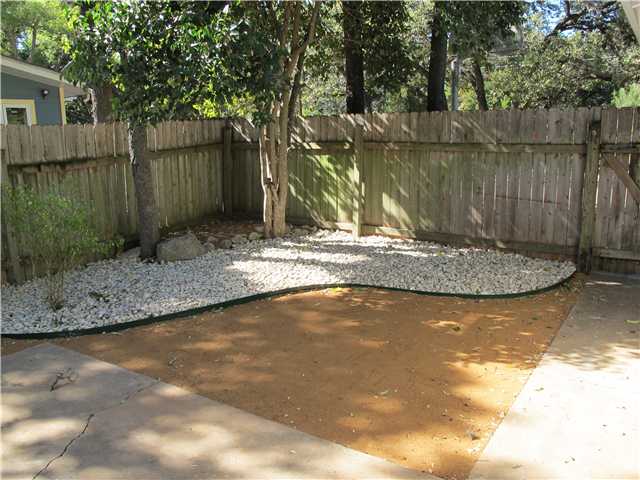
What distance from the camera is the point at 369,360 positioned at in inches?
181

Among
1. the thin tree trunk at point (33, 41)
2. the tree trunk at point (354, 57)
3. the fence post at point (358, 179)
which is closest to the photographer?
the fence post at point (358, 179)

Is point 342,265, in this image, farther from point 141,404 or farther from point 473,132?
point 141,404

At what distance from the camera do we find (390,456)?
10.7ft

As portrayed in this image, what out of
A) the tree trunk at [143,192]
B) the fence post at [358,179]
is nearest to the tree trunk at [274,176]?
the fence post at [358,179]

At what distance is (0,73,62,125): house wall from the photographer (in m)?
12.7

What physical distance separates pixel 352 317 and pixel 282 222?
3.63m

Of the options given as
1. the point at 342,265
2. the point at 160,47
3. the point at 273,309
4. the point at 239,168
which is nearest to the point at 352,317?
the point at 273,309

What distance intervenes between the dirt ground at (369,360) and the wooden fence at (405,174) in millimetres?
1412

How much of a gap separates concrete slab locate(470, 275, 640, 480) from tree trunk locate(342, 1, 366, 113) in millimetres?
6497

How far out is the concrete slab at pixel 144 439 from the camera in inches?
123

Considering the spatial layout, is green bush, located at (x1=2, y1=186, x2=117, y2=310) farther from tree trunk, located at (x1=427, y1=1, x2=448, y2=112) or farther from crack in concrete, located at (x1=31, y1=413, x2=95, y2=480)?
tree trunk, located at (x1=427, y1=1, x2=448, y2=112)

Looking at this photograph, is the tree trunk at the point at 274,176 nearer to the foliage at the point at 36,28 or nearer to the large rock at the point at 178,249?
the large rock at the point at 178,249

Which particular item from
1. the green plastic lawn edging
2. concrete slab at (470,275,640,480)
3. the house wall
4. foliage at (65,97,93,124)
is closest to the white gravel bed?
the green plastic lawn edging

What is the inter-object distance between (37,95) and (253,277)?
32.4ft
